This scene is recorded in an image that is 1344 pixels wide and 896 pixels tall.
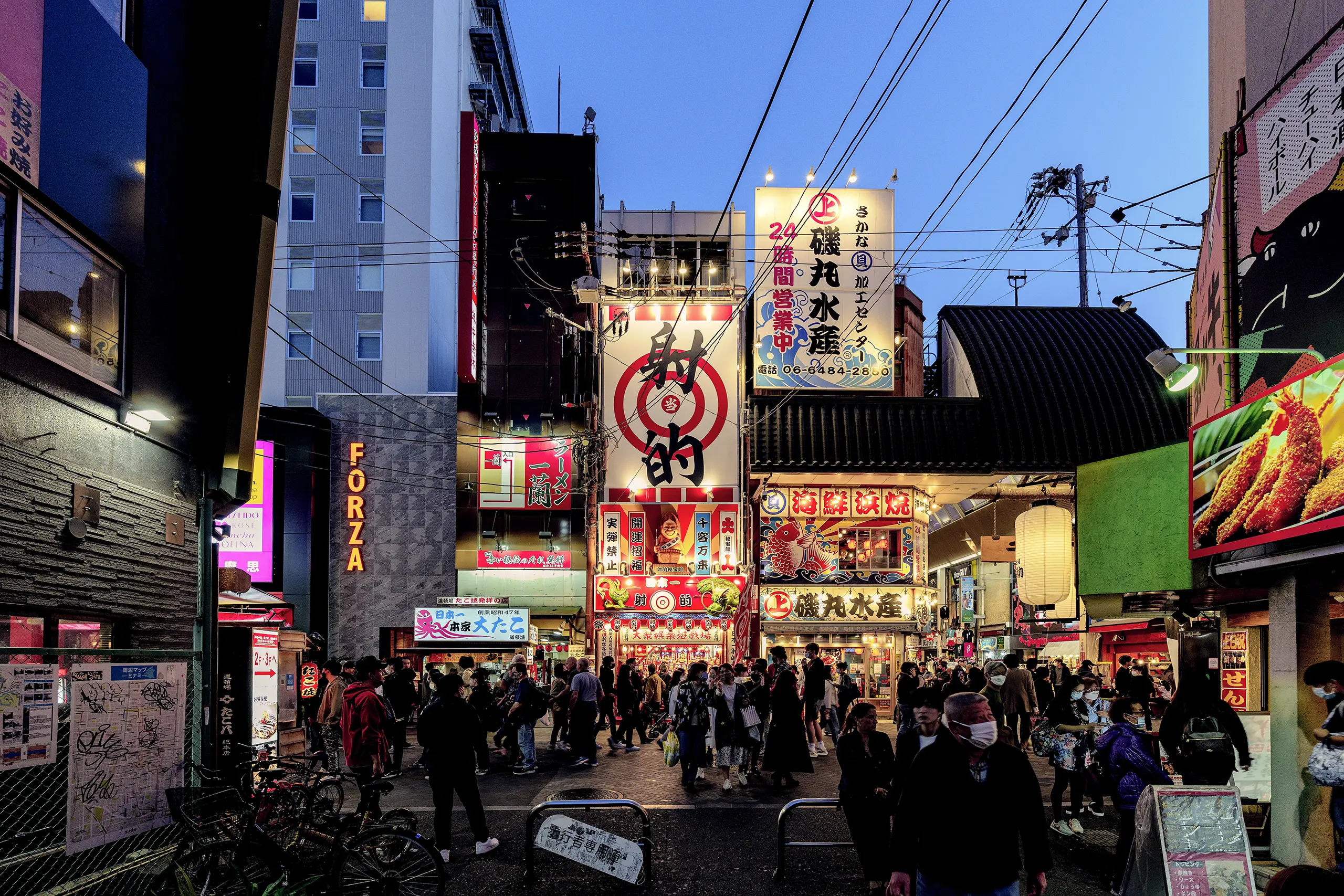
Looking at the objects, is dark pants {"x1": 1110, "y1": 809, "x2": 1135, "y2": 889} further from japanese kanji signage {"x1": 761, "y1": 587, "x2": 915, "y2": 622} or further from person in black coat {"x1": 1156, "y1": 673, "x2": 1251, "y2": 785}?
japanese kanji signage {"x1": 761, "y1": 587, "x2": 915, "y2": 622}

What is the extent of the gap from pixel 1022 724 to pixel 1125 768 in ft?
32.5

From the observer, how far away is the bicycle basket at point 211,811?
314 inches

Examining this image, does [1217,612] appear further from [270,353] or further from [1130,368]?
[270,353]

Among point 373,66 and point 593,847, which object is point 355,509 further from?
point 593,847

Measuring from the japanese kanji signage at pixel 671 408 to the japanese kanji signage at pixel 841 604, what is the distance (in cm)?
482

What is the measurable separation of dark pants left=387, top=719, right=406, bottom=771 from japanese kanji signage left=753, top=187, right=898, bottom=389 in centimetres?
1365

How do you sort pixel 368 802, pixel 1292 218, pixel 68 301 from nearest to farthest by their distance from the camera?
pixel 68 301, pixel 368 802, pixel 1292 218

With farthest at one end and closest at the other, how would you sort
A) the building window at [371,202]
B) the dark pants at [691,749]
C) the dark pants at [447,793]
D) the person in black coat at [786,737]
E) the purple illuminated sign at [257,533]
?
the building window at [371,202], the purple illuminated sign at [257,533], the dark pants at [691,749], the person in black coat at [786,737], the dark pants at [447,793]

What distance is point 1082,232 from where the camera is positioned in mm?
44531

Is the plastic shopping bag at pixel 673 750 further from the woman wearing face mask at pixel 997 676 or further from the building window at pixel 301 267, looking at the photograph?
the building window at pixel 301 267

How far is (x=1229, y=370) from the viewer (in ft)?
41.9

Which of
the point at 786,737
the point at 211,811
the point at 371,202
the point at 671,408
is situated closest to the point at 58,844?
the point at 211,811

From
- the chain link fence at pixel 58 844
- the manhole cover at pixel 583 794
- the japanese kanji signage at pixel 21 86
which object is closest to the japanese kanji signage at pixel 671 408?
the manhole cover at pixel 583 794

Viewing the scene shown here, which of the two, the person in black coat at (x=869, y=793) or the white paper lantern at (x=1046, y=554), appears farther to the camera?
the white paper lantern at (x=1046, y=554)
